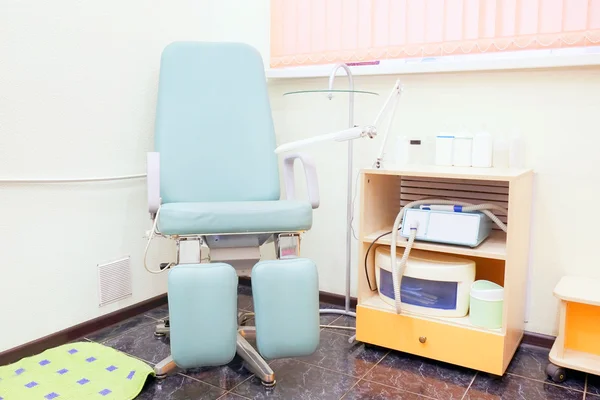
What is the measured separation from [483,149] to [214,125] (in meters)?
1.02

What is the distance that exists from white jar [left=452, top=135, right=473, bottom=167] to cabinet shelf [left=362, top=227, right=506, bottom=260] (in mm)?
295

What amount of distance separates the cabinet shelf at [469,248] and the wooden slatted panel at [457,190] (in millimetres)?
112

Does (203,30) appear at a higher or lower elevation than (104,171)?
higher

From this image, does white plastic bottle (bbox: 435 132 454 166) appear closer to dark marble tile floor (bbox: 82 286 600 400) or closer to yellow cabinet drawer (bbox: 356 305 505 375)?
yellow cabinet drawer (bbox: 356 305 505 375)

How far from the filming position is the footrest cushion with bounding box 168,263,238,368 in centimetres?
146

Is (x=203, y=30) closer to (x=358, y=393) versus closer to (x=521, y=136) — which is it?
(x=521, y=136)

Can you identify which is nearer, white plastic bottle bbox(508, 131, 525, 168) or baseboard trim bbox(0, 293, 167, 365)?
baseboard trim bbox(0, 293, 167, 365)

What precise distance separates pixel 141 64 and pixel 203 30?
420 millimetres

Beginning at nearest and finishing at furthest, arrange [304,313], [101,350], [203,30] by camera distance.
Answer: [304,313]
[101,350]
[203,30]

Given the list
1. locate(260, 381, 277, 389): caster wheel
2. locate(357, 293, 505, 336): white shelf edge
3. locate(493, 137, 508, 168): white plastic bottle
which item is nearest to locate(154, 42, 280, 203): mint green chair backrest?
locate(357, 293, 505, 336): white shelf edge

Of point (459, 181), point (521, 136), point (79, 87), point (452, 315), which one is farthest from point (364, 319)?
point (79, 87)

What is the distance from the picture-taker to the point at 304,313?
1.53m

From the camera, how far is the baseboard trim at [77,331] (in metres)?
1.78

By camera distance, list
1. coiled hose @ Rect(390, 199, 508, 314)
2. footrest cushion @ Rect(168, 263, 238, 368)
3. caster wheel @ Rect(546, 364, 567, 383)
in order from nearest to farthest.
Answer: footrest cushion @ Rect(168, 263, 238, 368)
caster wheel @ Rect(546, 364, 567, 383)
coiled hose @ Rect(390, 199, 508, 314)
